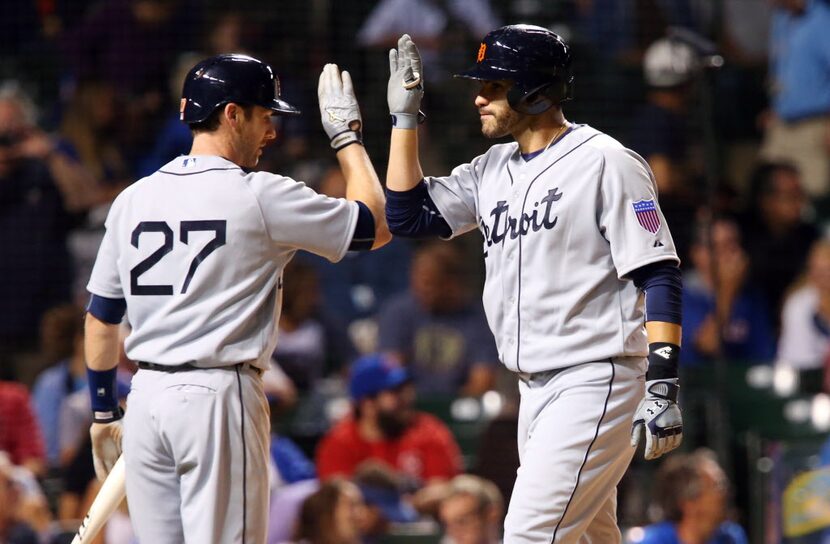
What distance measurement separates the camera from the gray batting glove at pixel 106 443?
375cm

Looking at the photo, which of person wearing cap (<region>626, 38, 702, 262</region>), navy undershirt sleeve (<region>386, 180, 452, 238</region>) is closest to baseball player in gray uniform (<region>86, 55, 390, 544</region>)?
navy undershirt sleeve (<region>386, 180, 452, 238</region>)

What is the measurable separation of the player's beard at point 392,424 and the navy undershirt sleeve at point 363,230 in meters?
2.84

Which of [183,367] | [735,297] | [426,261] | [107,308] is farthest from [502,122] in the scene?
[735,297]

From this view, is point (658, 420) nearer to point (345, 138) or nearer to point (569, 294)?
point (569, 294)

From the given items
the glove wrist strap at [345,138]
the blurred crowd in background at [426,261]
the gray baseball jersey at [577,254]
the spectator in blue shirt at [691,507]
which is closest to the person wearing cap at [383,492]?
the blurred crowd in background at [426,261]

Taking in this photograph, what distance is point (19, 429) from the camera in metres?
6.46

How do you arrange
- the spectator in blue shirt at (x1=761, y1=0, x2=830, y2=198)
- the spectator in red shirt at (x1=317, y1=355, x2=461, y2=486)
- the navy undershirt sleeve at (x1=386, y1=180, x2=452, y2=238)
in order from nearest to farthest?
1. the navy undershirt sleeve at (x1=386, y1=180, x2=452, y2=238)
2. the spectator in red shirt at (x1=317, y1=355, x2=461, y2=486)
3. the spectator in blue shirt at (x1=761, y1=0, x2=830, y2=198)

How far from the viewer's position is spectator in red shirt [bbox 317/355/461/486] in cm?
636

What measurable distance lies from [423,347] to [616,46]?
7.74 feet

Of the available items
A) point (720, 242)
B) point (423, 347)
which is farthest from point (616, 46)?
point (423, 347)

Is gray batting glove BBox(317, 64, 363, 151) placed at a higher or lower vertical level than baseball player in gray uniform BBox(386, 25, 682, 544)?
higher

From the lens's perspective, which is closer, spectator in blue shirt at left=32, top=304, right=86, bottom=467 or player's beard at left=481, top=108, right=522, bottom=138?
player's beard at left=481, top=108, right=522, bottom=138

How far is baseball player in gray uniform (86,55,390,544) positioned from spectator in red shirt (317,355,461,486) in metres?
2.82

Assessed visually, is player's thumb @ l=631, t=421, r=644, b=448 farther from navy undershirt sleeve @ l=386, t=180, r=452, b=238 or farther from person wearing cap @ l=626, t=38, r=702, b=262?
person wearing cap @ l=626, t=38, r=702, b=262
